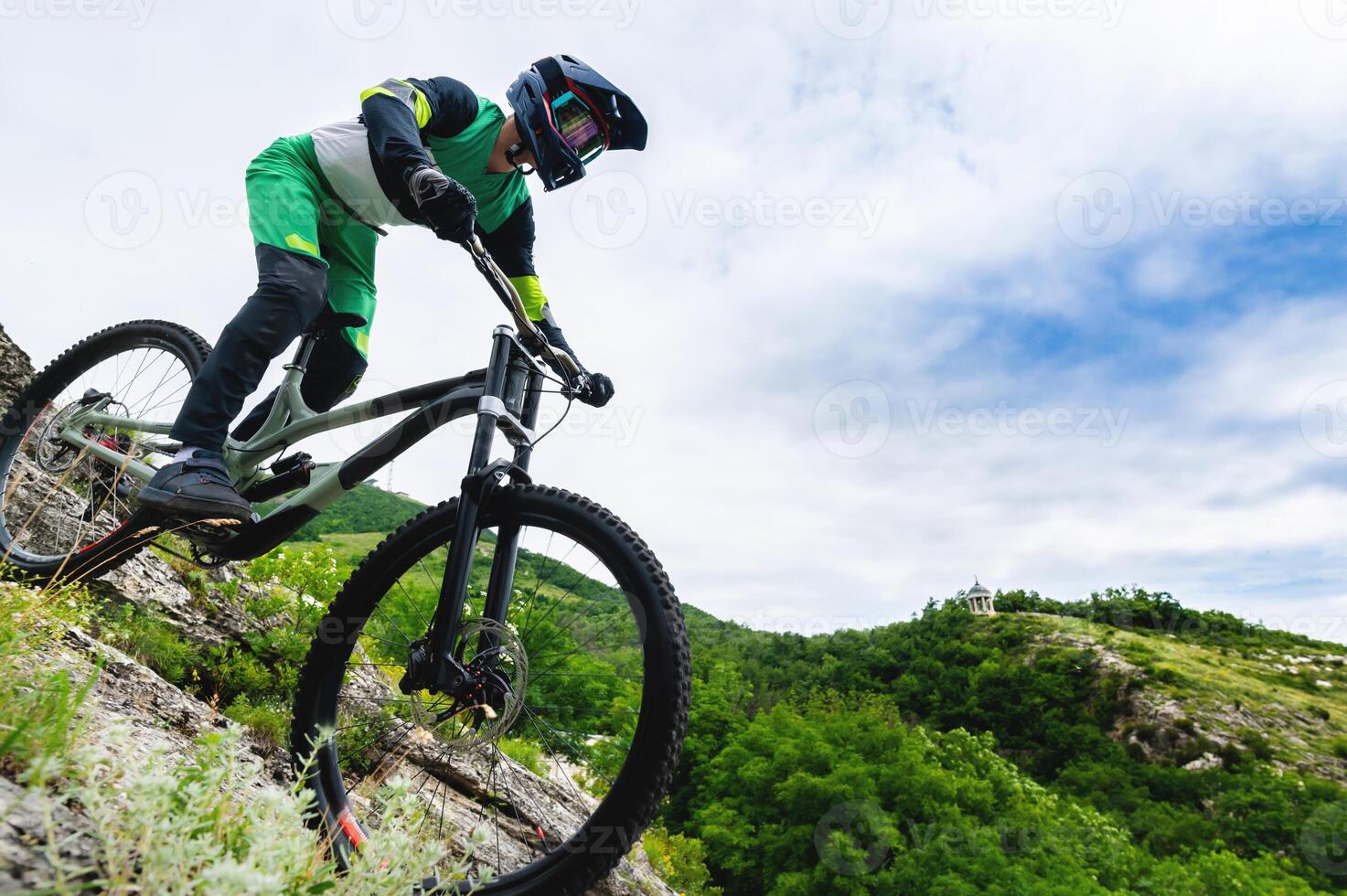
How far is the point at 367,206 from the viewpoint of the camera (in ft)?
11.4

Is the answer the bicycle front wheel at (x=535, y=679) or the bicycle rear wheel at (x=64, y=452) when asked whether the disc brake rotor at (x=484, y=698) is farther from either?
the bicycle rear wheel at (x=64, y=452)

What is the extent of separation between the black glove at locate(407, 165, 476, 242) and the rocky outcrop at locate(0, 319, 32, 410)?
17.4 feet

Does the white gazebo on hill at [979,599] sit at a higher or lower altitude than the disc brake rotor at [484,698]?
higher

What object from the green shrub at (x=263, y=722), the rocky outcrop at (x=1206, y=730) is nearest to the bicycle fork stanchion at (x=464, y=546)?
the green shrub at (x=263, y=722)

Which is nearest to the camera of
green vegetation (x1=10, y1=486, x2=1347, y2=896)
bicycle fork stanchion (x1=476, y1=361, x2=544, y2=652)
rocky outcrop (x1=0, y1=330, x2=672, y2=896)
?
rocky outcrop (x1=0, y1=330, x2=672, y2=896)

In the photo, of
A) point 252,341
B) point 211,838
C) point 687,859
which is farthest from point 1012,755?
point 211,838

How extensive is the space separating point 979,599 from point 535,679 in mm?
144375

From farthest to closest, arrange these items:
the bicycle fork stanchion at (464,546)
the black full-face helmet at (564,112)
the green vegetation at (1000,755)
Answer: the green vegetation at (1000,755), the black full-face helmet at (564,112), the bicycle fork stanchion at (464,546)

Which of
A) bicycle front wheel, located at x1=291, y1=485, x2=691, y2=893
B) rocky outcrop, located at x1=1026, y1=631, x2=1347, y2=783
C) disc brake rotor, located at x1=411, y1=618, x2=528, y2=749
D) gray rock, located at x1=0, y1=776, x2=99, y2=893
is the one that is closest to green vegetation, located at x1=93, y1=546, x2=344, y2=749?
bicycle front wheel, located at x1=291, y1=485, x2=691, y2=893

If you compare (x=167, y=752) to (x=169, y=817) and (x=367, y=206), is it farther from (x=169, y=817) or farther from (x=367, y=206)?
(x=367, y=206)

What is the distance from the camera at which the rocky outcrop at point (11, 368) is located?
18.9ft

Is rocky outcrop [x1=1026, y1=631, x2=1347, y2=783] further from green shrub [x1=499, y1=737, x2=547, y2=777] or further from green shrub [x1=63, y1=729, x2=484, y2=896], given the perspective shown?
green shrub [x1=63, y1=729, x2=484, y2=896]

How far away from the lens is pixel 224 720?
333 centimetres

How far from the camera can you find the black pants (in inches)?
112
